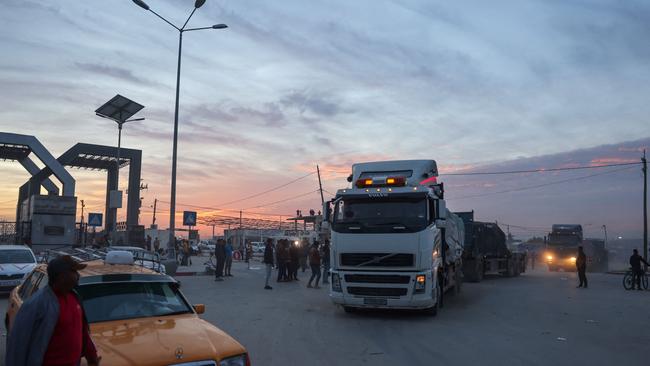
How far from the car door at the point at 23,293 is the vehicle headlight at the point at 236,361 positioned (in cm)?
329

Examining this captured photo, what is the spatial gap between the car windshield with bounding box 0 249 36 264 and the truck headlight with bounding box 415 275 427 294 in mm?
12031

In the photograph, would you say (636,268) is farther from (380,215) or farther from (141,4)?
(141,4)

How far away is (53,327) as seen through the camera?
3.87 meters

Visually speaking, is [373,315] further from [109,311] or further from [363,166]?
[109,311]

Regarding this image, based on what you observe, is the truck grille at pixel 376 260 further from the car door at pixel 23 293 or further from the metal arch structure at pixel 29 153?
the metal arch structure at pixel 29 153

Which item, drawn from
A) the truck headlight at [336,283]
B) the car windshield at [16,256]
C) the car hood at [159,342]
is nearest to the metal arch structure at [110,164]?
the car windshield at [16,256]

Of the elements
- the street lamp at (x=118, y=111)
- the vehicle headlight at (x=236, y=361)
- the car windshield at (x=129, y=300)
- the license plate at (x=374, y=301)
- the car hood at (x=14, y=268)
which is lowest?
the license plate at (x=374, y=301)

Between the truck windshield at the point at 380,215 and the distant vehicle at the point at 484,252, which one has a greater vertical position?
the truck windshield at the point at 380,215

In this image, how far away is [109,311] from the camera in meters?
5.71

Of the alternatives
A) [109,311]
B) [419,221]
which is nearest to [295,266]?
[419,221]

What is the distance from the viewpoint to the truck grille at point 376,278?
11884 millimetres

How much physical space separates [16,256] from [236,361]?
14202 millimetres

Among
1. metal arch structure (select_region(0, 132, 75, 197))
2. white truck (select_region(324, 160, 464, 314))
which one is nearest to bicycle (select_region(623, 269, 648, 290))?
white truck (select_region(324, 160, 464, 314))

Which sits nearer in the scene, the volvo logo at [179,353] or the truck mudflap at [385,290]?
the volvo logo at [179,353]
